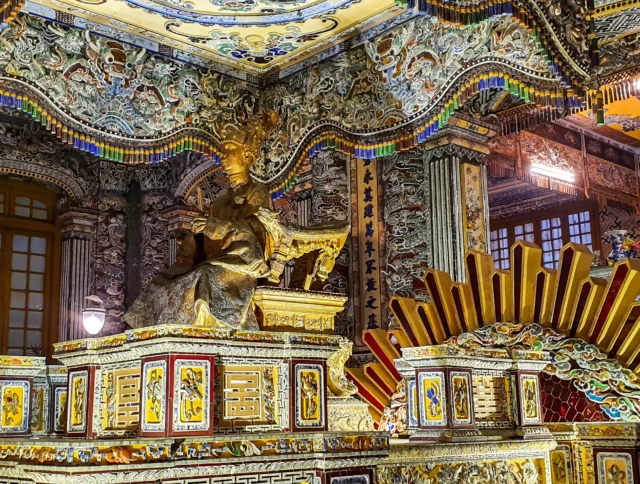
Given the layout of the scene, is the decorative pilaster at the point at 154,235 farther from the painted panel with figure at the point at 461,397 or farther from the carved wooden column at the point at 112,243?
the painted panel with figure at the point at 461,397

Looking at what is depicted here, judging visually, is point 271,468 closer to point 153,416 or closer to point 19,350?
point 153,416

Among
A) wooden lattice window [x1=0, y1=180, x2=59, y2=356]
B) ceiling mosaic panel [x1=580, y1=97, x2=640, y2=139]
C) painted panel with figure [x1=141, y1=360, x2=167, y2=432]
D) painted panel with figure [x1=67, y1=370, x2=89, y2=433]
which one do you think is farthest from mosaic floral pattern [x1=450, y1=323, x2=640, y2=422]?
wooden lattice window [x1=0, y1=180, x2=59, y2=356]

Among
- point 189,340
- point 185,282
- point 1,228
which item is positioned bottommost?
point 189,340

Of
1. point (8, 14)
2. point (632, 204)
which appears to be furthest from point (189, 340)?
point (632, 204)

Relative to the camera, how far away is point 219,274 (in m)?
4.99

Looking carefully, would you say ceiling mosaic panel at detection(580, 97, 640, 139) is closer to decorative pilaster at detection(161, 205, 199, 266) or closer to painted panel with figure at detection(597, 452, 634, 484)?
decorative pilaster at detection(161, 205, 199, 266)

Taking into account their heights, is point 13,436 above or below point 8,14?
below

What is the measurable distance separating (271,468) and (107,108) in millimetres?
3319

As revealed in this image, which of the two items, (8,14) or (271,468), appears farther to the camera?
(8,14)

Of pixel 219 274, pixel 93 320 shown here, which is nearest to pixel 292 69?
pixel 219 274

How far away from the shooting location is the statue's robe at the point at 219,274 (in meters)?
4.87

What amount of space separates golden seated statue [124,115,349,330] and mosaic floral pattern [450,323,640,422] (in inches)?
50.4

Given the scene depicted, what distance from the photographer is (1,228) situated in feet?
28.1

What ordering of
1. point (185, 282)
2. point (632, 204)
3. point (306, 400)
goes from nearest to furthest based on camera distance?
point (306, 400) → point (185, 282) → point (632, 204)
